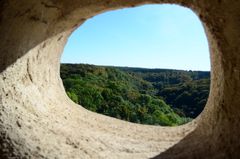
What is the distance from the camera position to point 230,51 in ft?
7.62

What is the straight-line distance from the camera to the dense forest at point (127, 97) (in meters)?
12.4

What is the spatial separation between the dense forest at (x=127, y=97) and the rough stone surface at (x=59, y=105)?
8.18 m

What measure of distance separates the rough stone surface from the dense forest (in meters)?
8.18

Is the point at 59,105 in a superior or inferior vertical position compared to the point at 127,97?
inferior

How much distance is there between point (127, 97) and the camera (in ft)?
46.7

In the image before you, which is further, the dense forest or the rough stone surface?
the dense forest

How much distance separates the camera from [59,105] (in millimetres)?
3713

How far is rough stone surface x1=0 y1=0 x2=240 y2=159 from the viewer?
2.36 metres

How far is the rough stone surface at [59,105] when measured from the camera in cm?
236

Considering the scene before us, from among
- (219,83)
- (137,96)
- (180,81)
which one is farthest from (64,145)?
(180,81)

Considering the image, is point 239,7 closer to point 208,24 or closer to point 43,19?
point 208,24

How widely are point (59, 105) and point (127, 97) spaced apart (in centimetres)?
1057

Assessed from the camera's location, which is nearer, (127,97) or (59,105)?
(59,105)

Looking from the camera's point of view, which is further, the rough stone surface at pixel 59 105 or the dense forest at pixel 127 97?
the dense forest at pixel 127 97
